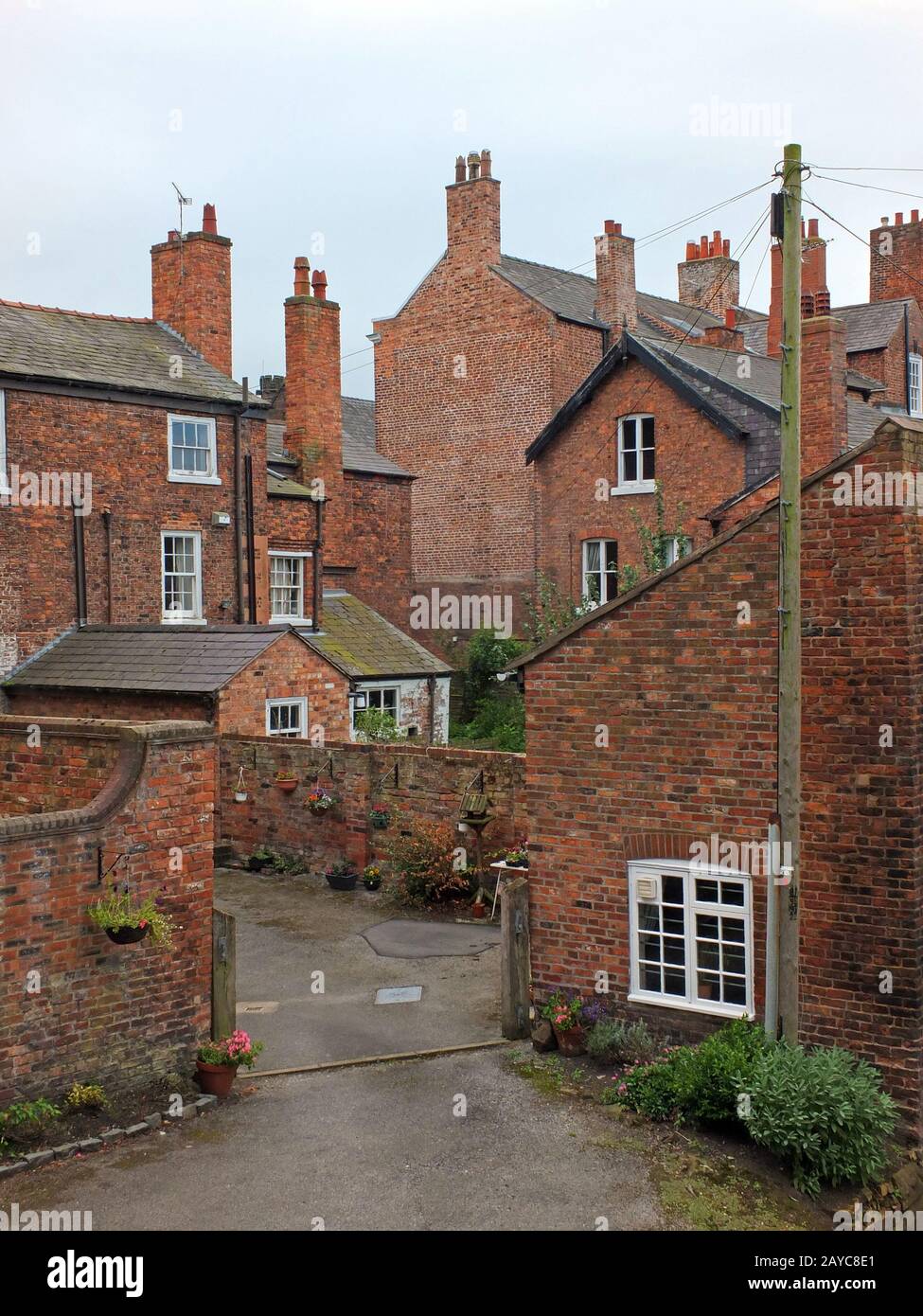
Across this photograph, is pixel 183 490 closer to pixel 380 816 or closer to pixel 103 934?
pixel 380 816

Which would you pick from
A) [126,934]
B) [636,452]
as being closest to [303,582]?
[636,452]

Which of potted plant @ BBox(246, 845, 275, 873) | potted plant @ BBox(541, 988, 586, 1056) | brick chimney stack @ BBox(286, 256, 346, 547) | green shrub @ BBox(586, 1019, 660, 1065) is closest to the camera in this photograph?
green shrub @ BBox(586, 1019, 660, 1065)

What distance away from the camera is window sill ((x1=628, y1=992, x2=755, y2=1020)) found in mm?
10578

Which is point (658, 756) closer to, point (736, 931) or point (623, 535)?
point (736, 931)

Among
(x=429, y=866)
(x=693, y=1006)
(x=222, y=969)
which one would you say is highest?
(x=222, y=969)

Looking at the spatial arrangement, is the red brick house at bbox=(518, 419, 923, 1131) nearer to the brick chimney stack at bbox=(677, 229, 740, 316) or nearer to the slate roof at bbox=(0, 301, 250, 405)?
the slate roof at bbox=(0, 301, 250, 405)

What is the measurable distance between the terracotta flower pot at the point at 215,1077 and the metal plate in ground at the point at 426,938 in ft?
16.4

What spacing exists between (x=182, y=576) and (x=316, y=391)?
6631mm

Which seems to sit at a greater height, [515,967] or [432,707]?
[432,707]

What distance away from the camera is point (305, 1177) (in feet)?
28.8

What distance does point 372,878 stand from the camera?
18.5 m

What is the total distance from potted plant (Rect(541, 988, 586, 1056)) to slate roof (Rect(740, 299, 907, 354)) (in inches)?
1096

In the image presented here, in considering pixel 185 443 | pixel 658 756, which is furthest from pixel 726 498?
pixel 658 756

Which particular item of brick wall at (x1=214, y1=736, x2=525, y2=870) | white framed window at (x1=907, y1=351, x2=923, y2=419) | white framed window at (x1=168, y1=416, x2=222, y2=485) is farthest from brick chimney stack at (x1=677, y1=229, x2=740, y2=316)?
brick wall at (x1=214, y1=736, x2=525, y2=870)
